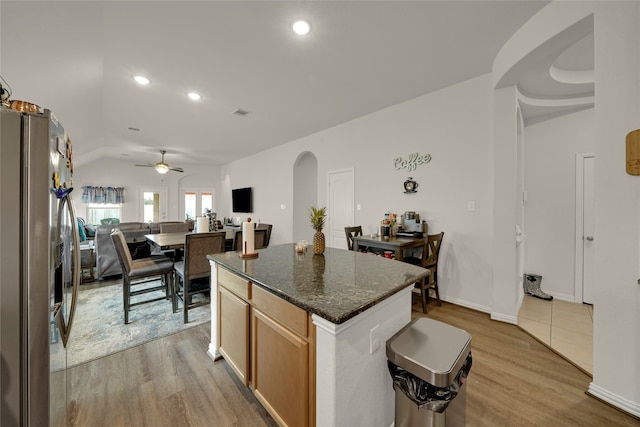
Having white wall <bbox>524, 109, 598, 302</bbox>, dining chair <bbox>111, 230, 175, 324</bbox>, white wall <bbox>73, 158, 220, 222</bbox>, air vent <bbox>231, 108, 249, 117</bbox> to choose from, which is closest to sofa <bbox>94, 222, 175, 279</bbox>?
dining chair <bbox>111, 230, 175, 324</bbox>

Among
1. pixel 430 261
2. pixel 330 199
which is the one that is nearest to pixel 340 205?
pixel 330 199

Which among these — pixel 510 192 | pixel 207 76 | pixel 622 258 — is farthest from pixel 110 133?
pixel 622 258

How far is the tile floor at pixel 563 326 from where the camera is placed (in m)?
2.08

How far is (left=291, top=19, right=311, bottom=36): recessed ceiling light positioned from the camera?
2.03 metres

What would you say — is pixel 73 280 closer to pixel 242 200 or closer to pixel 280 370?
pixel 280 370

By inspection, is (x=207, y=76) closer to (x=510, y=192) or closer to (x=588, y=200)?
(x=510, y=192)

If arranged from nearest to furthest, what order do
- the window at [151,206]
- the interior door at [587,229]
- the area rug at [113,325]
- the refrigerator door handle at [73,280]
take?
the refrigerator door handle at [73,280] < the area rug at [113,325] < the interior door at [587,229] < the window at [151,206]

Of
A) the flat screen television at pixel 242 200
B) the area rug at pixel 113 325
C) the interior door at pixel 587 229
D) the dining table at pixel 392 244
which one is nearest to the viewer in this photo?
the area rug at pixel 113 325

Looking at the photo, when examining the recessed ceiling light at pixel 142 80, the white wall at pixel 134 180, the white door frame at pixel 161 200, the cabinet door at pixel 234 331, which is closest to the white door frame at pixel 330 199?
the cabinet door at pixel 234 331

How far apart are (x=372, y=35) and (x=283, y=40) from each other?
0.81 meters

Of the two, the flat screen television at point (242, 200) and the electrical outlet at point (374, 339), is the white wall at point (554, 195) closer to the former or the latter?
the electrical outlet at point (374, 339)

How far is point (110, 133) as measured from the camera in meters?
5.00

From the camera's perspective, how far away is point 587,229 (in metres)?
3.08

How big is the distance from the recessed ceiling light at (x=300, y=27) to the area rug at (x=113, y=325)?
304cm
